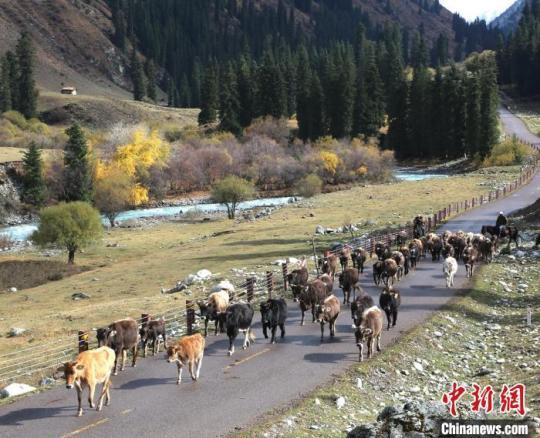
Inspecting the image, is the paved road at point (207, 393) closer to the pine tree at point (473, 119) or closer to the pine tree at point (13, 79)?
the pine tree at point (473, 119)

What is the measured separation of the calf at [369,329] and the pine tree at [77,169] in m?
68.8

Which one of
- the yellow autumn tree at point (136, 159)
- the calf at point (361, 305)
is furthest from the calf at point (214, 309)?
the yellow autumn tree at point (136, 159)

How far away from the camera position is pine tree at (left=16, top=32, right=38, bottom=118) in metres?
140

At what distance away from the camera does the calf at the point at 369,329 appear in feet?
63.8

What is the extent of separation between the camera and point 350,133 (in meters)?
118

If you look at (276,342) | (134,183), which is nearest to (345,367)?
(276,342)

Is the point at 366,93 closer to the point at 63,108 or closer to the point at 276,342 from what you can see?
the point at 63,108

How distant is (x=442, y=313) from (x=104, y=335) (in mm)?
12917

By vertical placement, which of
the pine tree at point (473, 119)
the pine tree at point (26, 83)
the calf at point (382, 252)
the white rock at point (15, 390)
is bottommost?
the white rock at point (15, 390)

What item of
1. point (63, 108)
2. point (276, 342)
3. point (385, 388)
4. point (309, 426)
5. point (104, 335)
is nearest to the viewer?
point (309, 426)

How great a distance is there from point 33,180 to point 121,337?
245 ft

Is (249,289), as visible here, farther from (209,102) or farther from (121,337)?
(209,102)

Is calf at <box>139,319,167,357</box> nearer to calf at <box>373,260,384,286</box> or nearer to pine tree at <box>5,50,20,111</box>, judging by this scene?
calf at <box>373,260,384,286</box>

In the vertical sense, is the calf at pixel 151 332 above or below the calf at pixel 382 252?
below
